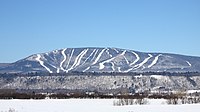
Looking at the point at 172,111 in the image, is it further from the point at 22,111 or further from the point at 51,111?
the point at 22,111

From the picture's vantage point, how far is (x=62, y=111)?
5009 cm

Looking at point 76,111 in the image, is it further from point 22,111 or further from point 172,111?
point 172,111

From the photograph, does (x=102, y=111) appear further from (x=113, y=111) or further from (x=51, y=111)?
(x=51, y=111)

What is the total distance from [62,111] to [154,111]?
10.4 meters

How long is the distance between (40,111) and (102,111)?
7.09 meters

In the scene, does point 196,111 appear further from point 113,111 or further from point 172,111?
point 113,111

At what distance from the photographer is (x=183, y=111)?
5197cm

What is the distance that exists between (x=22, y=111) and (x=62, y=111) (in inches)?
185

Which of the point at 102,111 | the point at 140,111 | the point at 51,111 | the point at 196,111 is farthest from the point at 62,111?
the point at 196,111

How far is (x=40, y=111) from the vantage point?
51.1 meters

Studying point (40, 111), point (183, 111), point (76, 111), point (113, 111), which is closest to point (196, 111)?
point (183, 111)

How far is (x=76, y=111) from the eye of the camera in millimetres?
51438

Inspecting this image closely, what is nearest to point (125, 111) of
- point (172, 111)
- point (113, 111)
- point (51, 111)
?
point (113, 111)

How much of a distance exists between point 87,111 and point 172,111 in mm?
9689
